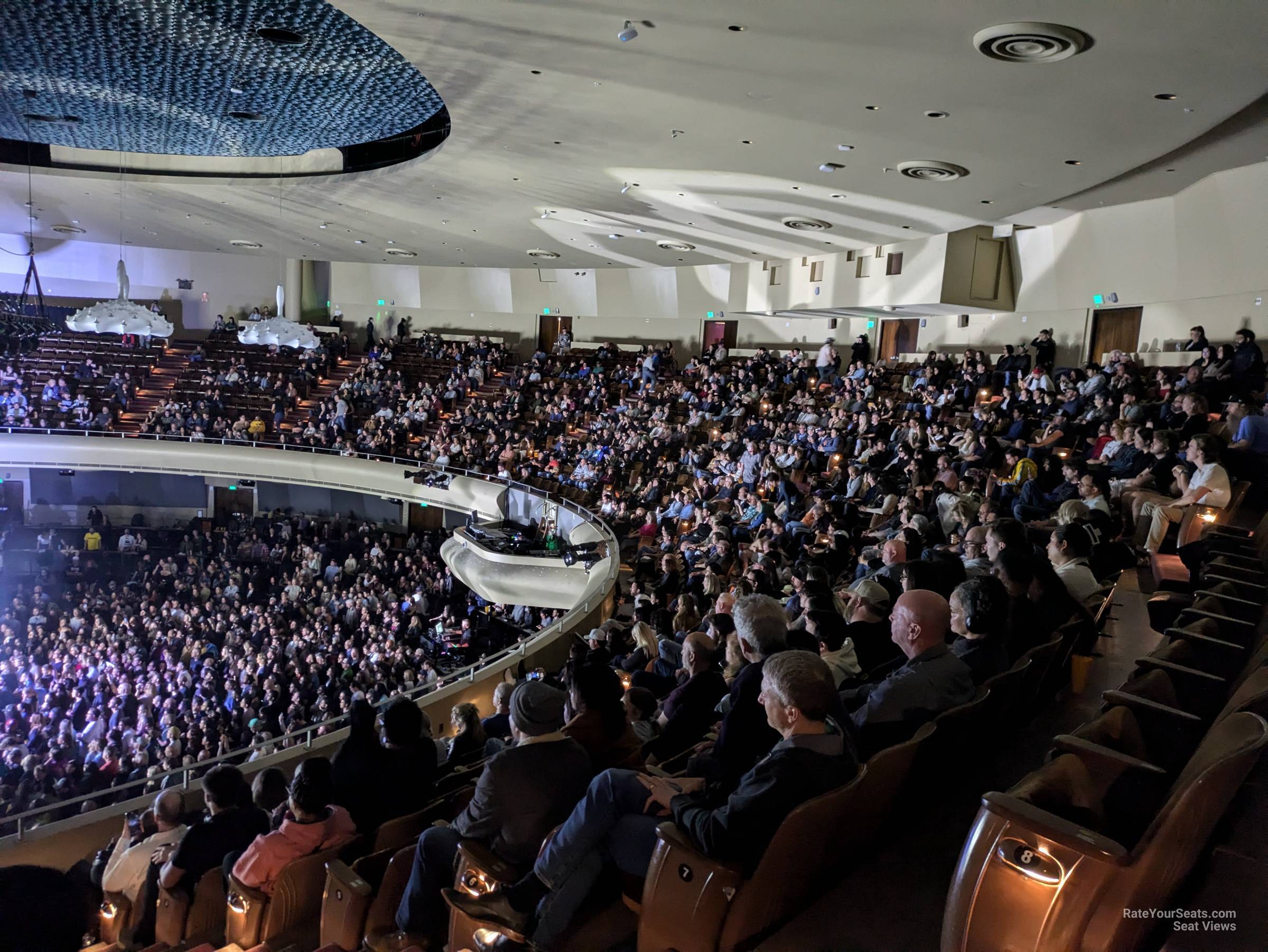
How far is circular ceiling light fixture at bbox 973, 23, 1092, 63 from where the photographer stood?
573 cm

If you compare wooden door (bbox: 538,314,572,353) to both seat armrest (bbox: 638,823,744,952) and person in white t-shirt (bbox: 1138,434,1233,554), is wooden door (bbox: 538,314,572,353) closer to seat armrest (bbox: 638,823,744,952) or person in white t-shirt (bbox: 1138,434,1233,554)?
person in white t-shirt (bbox: 1138,434,1233,554)

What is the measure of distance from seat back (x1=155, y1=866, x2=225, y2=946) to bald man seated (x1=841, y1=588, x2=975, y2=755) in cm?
276

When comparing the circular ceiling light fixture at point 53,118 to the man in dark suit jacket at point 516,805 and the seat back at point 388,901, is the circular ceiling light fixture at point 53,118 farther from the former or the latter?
the man in dark suit jacket at point 516,805

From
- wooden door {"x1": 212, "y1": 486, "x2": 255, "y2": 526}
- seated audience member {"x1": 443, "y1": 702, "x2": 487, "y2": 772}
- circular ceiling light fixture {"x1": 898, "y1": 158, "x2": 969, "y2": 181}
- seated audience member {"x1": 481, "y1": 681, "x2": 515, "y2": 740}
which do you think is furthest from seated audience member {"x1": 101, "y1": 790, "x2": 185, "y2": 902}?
wooden door {"x1": 212, "y1": 486, "x2": 255, "y2": 526}

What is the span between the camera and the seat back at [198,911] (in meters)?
3.57

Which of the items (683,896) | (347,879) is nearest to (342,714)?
(347,879)

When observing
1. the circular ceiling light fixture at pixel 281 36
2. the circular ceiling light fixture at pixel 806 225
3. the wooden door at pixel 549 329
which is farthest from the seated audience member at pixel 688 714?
the wooden door at pixel 549 329

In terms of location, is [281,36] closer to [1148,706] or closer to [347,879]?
[347,879]

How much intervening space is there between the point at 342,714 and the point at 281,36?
7190mm

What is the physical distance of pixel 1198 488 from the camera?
6297 mm

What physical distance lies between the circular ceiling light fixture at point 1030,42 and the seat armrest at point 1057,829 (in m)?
5.61

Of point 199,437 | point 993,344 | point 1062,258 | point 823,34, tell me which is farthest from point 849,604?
point 199,437

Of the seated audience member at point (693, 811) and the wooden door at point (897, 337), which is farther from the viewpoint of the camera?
the wooden door at point (897, 337)

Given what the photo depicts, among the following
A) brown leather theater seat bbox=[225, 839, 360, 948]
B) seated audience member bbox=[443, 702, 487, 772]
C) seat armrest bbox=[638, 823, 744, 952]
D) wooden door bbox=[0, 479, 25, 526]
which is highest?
seat armrest bbox=[638, 823, 744, 952]
